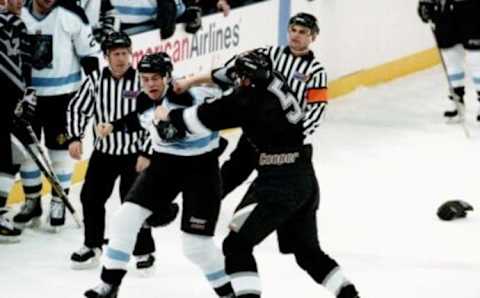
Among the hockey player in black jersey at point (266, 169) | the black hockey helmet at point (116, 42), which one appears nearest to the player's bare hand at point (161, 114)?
the hockey player in black jersey at point (266, 169)

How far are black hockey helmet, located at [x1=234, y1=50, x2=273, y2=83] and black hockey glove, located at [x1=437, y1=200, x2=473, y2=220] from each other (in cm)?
238

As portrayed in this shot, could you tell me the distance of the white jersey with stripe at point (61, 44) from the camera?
636 cm

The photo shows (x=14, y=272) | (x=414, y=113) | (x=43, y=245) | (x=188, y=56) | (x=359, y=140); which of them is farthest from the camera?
(x=414, y=113)

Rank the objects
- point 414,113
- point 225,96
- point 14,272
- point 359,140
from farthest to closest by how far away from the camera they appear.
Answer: point 414,113 < point 359,140 < point 14,272 < point 225,96

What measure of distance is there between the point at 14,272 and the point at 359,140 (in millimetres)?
3473

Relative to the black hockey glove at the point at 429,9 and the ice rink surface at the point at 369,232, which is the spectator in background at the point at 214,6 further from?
the black hockey glove at the point at 429,9

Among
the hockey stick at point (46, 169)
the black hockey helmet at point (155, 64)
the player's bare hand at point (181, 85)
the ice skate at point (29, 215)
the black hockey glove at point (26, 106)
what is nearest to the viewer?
the player's bare hand at point (181, 85)

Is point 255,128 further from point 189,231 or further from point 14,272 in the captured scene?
point 14,272

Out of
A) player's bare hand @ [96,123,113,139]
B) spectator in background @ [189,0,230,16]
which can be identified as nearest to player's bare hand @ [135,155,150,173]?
player's bare hand @ [96,123,113,139]

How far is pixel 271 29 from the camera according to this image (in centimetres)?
909

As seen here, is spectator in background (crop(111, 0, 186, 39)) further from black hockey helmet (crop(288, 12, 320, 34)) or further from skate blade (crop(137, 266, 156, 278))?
skate blade (crop(137, 266, 156, 278))

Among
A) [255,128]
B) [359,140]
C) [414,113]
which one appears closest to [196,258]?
[255,128]

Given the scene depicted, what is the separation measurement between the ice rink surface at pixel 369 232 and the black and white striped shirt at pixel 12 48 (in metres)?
0.76

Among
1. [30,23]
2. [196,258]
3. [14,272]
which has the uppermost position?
[30,23]
